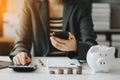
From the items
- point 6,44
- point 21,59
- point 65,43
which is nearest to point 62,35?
point 65,43

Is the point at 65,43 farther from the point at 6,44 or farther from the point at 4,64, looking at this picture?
the point at 6,44

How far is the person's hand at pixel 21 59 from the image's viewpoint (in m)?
1.34

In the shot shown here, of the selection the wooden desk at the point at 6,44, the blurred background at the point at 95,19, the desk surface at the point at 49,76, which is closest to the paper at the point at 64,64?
the desk surface at the point at 49,76

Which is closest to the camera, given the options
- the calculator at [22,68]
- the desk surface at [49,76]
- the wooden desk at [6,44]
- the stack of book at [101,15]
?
the desk surface at [49,76]

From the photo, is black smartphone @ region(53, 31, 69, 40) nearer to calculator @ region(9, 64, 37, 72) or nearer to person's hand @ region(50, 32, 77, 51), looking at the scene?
person's hand @ region(50, 32, 77, 51)

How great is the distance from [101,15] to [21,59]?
1.54 meters

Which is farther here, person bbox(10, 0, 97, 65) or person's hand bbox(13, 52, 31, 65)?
person bbox(10, 0, 97, 65)

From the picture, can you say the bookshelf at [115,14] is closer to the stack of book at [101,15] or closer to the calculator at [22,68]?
the stack of book at [101,15]

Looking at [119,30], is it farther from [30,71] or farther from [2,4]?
[30,71]

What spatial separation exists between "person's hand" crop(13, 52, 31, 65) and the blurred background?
1.33 metres

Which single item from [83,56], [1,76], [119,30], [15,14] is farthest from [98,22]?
[1,76]

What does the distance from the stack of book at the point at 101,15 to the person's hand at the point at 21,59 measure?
1.44 metres

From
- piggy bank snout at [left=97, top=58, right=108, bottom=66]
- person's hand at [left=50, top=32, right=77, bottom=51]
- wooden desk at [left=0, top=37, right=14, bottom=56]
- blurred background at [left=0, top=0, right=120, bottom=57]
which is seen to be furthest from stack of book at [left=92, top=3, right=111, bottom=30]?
piggy bank snout at [left=97, top=58, right=108, bottom=66]

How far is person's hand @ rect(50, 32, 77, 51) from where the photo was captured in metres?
1.40
